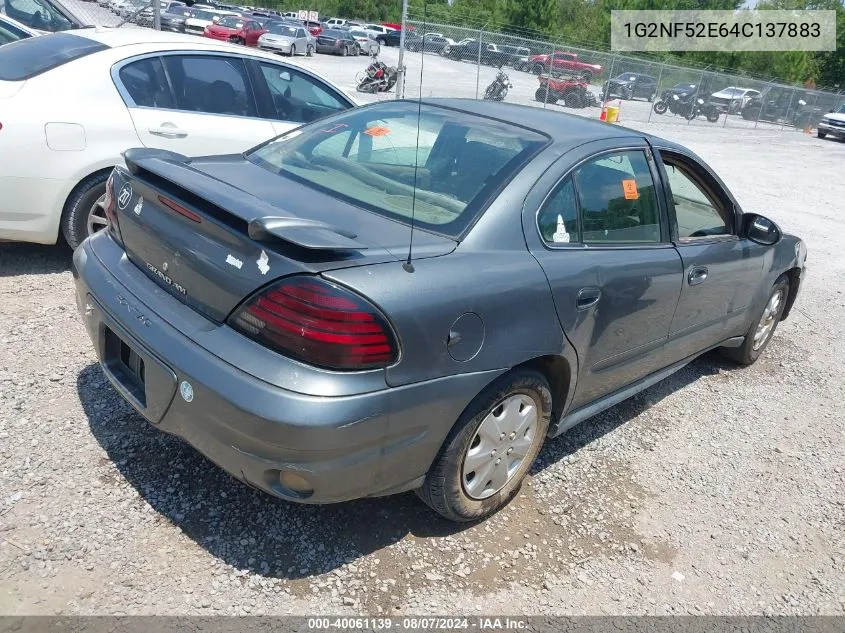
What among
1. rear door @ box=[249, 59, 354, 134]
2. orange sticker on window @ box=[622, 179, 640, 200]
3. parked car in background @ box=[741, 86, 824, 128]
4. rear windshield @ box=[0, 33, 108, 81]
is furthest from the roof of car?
parked car in background @ box=[741, 86, 824, 128]

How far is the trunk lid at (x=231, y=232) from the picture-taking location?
229 cm

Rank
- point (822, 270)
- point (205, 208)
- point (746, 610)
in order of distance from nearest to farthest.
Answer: point (205, 208) → point (746, 610) → point (822, 270)

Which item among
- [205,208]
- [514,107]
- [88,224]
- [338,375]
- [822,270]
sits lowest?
[822,270]

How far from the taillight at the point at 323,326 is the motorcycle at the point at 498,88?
20.6 m

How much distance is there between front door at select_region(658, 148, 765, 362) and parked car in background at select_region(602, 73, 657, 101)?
22757mm

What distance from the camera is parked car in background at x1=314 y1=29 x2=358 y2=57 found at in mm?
40094

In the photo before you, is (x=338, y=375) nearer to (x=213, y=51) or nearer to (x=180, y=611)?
(x=180, y=611)

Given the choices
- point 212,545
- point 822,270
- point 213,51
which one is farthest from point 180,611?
point 822,270

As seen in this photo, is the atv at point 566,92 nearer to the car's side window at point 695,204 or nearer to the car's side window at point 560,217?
the car's side window at point 695,204

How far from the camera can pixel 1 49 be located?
196 inches

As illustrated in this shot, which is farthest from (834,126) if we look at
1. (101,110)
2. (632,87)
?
(101,110)

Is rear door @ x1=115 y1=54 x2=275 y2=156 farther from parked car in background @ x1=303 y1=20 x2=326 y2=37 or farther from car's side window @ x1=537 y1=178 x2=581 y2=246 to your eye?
parked car in background @ x1=303 y1=20 x2=326 y2=37

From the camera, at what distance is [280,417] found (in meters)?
2.20

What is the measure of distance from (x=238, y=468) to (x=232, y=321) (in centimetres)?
A: 49
